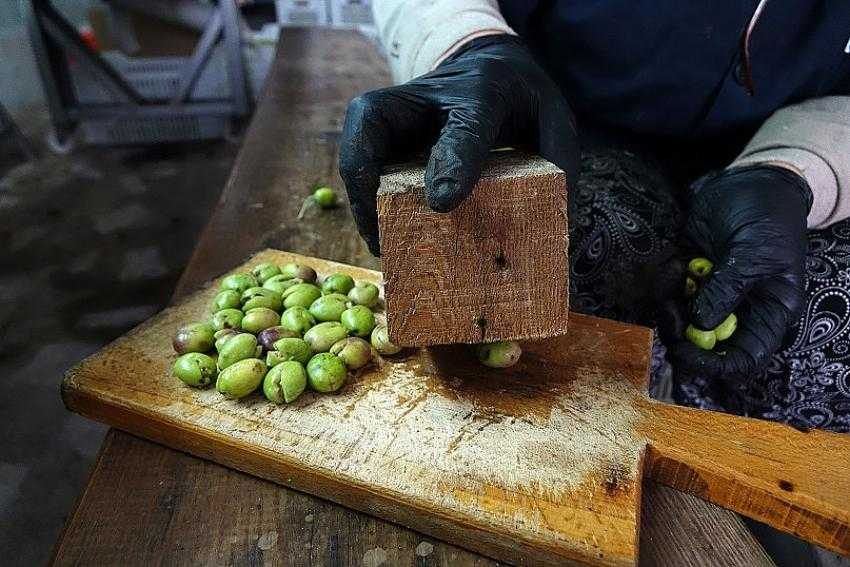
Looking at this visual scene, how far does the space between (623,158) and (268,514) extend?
117cm

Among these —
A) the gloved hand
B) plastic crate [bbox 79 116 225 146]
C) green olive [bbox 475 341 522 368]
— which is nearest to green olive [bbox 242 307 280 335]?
green olive [bbox 475 341 522 368]

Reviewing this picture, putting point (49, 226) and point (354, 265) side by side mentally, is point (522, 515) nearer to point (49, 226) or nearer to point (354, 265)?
point (354, 265)

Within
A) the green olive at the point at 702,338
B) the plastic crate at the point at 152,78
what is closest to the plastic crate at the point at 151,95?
the plastic crate at the point at 152,78

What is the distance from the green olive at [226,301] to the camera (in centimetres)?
123

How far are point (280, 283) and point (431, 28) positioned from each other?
698 millimetres

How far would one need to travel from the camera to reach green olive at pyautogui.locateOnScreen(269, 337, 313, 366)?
1.07 meters

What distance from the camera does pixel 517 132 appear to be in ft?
3.87

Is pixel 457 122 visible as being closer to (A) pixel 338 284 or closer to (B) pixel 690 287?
(A) pixel 338 284

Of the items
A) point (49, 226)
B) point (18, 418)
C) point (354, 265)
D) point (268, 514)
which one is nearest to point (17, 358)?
point (18, 418)

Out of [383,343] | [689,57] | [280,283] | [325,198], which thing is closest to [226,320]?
[280,283]

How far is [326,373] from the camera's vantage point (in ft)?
3.41

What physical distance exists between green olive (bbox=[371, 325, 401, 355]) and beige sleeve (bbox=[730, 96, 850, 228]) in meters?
0.85

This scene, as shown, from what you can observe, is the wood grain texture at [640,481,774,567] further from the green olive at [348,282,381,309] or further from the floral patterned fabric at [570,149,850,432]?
the green olive at [348,282,381,309]

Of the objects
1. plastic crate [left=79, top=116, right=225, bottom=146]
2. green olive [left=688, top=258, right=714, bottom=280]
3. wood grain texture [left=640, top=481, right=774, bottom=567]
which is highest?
green olive [left=688, top=258, right=714, bottom=280]
